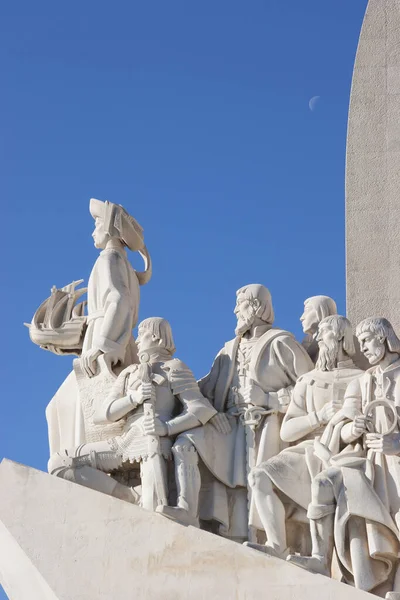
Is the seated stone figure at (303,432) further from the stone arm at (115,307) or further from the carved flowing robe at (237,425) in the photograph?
the stone arm at (115,307)

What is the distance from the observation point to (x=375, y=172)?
1180 centimetres

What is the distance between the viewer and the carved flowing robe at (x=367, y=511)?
938 centimetres

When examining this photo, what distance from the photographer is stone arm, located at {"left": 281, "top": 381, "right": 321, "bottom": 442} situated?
10.2 m

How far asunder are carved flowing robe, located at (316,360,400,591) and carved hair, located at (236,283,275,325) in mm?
1482

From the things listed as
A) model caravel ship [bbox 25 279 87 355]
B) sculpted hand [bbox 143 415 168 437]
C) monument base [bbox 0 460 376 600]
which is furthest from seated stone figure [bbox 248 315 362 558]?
model caravel ship [bbox 25 279 87 355]

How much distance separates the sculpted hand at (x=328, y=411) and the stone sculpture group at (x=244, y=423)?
1cm

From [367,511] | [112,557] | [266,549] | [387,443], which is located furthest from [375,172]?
[112,557]

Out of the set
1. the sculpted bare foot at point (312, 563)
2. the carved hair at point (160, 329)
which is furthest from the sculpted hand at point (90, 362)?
the sculpted bare foot at point (312, 563)

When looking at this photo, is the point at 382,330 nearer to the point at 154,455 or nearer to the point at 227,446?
the point at 227,446

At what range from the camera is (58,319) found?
38.5 feet

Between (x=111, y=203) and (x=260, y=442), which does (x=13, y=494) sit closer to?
(x=260, y=442)

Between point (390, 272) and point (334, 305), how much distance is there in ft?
2.02

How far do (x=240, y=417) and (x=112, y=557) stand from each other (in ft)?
4.59

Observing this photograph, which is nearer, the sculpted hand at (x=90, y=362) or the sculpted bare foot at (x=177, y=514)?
the sculpted bare foot at (x=177, y=514)
